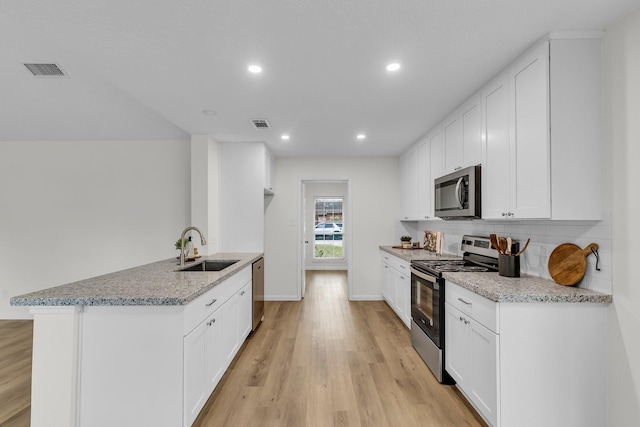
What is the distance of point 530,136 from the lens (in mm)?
1943

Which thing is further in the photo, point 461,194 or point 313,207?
point 313,207

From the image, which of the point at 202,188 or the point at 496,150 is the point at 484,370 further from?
the point at 202,188

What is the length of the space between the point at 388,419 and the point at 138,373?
1.61 metres

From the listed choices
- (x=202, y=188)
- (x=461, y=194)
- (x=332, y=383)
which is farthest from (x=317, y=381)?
(x=202, y=188)

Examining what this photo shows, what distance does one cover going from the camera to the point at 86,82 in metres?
2.78

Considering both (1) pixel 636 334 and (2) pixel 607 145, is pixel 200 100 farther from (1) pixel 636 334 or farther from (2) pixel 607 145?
(1) pixel 636 334

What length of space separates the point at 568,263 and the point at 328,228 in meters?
6.95

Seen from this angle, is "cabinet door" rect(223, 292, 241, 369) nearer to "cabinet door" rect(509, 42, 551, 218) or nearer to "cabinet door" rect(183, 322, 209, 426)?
"cabinet door" rect(183, 322, 209, 426)

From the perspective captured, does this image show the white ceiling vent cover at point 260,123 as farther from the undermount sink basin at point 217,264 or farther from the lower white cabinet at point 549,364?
the lower white cabinet at point 549,364

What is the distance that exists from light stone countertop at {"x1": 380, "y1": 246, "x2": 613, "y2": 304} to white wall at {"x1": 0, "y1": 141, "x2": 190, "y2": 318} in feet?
12.3

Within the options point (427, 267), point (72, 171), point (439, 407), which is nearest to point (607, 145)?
point (427, 267)

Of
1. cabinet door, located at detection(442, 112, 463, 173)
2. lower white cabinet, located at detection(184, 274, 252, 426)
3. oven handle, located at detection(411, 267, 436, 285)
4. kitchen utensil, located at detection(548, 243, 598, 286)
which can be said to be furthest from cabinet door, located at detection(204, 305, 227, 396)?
cabinet door, located at detection(442, 112, 463, 173)

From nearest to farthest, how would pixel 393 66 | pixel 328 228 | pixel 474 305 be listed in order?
1. pixel 474 305
2. pixel 393 66
3. pixel 328 228

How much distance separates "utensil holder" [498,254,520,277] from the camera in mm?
2248
